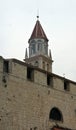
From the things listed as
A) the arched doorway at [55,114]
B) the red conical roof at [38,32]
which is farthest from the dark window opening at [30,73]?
the red conical roof at [38,32]

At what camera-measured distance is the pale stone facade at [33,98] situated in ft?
97.0

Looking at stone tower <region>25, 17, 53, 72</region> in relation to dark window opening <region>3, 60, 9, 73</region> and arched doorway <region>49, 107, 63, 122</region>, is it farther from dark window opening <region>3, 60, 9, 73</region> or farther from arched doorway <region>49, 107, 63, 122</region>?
dark window opening <region>3, 60, 9, 73</region>

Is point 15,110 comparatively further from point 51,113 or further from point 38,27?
point 38,27

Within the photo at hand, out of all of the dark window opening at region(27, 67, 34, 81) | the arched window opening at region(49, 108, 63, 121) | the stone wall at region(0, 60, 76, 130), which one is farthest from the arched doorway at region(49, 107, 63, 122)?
the dark window opening at region(27, 67, 34, 81)

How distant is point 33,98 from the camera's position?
32.0 metres

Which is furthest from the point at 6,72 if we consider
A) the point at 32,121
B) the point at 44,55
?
the point at 44,55

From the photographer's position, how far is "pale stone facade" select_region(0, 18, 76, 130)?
97.0 feet

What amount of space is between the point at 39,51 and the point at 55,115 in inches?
1371

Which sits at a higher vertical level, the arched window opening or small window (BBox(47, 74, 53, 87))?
Result: small window (BBox(47, 74, 53, 87))

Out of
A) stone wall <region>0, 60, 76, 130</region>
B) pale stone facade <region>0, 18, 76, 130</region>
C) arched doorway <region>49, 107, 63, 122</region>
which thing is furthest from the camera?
arched doorway <region>49, 107, 63, 122</region>

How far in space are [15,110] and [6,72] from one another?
315cm

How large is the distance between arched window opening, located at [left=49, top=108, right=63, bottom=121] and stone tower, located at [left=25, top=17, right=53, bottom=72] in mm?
33390

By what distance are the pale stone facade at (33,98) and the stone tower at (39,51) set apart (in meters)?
31.3

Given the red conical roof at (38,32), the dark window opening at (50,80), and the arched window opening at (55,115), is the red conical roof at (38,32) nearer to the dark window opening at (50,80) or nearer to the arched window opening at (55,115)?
the dark window opening at (50,80)
